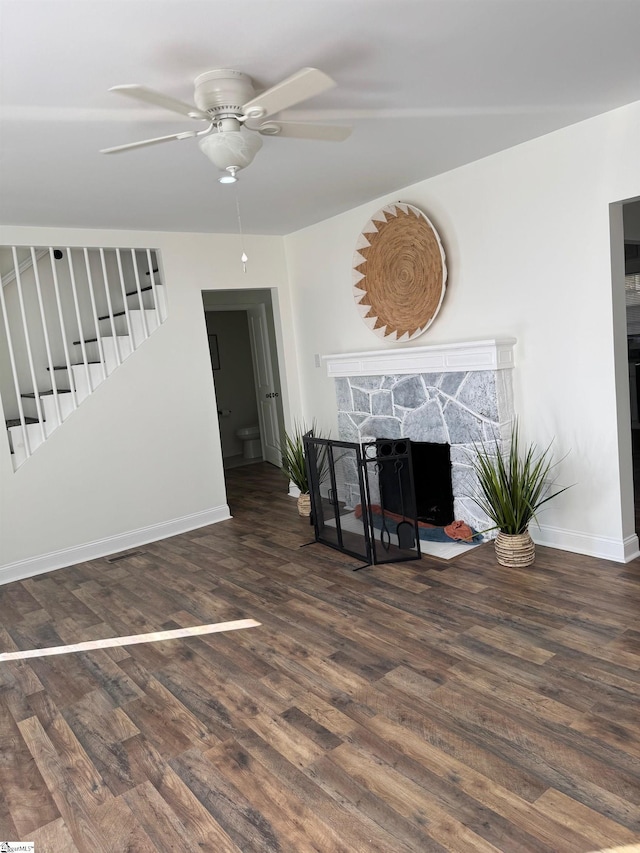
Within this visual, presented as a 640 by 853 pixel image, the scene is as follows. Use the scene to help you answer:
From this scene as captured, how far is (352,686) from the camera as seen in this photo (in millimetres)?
2580

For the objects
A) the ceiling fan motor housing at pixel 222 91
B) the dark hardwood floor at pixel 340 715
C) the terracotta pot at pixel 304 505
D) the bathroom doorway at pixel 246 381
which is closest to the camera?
the dark hardwood floor at pixel 340 715

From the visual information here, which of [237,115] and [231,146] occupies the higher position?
[237,115]

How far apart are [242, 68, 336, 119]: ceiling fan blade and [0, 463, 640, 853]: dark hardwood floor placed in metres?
2.33

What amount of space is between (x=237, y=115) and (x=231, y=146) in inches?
5.1

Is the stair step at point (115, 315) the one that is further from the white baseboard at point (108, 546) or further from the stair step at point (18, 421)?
the white baseboard at point (108, 546)

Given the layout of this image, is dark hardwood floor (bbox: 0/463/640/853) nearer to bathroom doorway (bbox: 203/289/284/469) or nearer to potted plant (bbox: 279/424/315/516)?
potted plant (bbox: 279/424/315/516)

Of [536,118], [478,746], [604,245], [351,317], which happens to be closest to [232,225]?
[351,317]

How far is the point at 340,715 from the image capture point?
2.39 metres

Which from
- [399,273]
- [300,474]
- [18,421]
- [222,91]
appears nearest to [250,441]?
[300,474]

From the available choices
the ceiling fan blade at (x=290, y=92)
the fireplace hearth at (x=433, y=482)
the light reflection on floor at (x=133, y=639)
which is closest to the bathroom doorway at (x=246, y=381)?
the fireplace hearth at (x=433, y=482)

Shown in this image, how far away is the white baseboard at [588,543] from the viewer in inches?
140

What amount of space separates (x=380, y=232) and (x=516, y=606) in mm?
2872

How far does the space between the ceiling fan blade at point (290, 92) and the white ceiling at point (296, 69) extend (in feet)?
0.59

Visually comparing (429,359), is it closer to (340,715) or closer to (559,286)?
(559,286)
